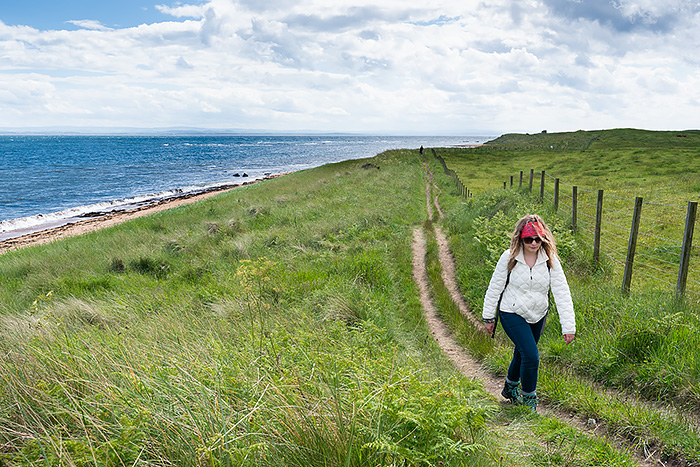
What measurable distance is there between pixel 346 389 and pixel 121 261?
11.0 meters

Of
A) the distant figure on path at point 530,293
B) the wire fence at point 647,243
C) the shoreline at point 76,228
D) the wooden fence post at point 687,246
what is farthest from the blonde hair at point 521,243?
the shoreline at point 76,228

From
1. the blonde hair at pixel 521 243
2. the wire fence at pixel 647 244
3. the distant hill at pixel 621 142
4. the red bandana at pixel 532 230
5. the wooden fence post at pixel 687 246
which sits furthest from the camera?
the distant hill at pixel 621 142

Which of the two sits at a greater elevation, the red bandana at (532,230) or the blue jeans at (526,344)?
the red bandana at (532,230)

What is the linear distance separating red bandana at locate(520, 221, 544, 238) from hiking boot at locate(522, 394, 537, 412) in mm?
1777

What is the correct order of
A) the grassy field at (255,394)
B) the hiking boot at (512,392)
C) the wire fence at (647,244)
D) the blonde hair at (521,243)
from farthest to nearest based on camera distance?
the wire fence at (647,244)
the hiking boot at (512,392)
the blonde hair at (521,243)
the grassy field at (255,394)

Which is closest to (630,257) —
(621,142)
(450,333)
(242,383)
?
(450,333)

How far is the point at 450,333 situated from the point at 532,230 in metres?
3.29

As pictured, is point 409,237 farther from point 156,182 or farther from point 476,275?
point 156,182

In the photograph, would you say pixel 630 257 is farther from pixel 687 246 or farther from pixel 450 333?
pixel 450 333

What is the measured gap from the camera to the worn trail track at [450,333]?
4.27 m

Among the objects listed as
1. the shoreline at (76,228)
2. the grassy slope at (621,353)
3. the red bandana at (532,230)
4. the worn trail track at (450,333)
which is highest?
the red bandana at (532,230)

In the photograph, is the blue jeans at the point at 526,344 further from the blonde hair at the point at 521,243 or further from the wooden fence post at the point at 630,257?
the wooden fence post at the point at 630,257

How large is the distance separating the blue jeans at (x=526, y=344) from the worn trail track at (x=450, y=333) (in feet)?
1.20

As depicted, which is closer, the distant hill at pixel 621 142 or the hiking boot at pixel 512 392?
the hiking boot at pixel 512 392
